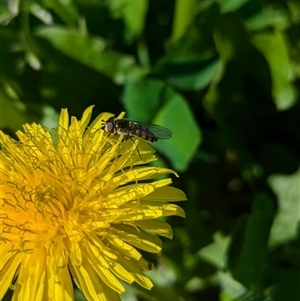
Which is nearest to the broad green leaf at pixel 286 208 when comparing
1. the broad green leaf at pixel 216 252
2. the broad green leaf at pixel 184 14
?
the broad green leaf at pixel 216 252

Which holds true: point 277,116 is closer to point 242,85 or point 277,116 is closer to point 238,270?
point 242,85

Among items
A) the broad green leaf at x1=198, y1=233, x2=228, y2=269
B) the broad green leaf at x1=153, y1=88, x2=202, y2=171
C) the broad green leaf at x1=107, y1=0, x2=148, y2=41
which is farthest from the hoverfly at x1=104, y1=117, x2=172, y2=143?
the broad green leaf at x1=107, y1=0, x2=148, y2=41

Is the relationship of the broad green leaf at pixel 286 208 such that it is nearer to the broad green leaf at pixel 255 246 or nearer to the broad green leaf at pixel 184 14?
the broad green leaf at pixel 255 246

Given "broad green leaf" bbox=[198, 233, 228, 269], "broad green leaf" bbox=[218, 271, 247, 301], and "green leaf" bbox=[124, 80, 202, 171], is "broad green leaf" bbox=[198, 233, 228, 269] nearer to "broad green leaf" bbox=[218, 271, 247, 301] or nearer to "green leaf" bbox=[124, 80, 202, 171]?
"broad green leaf" bbox=[218, 271, 247, 301]

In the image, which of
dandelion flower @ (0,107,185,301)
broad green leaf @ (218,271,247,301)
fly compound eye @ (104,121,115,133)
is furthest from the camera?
broad green leaf @ (218,271,247,301)

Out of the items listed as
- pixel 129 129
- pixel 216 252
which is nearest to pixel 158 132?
pixel 129 129

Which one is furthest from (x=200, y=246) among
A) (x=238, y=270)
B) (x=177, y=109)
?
(x=177, y=109)
